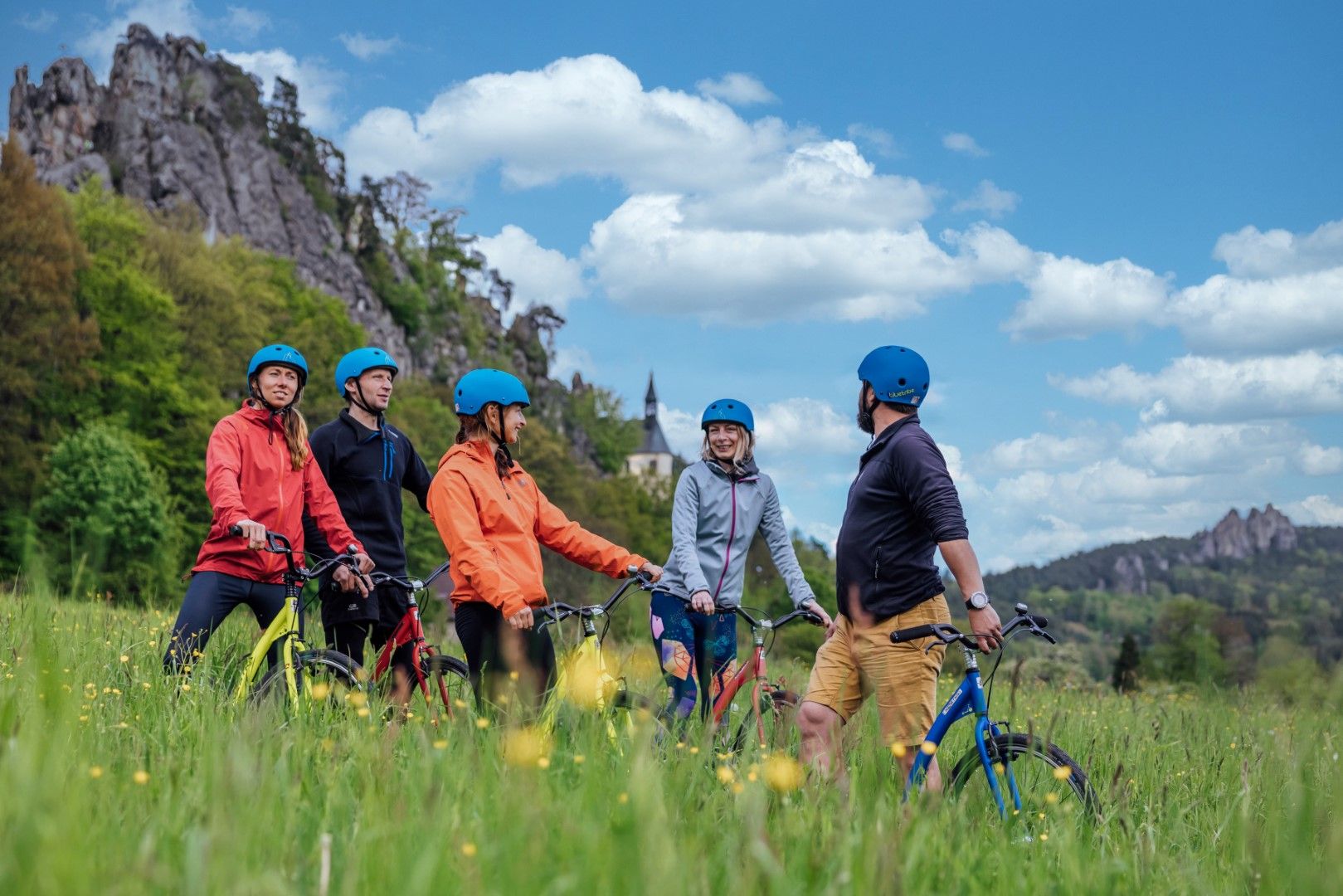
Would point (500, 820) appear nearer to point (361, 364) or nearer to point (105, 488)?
point (361, 364)

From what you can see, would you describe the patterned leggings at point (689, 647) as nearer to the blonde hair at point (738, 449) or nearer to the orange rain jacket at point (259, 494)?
the blonde hair at point (738, 449)

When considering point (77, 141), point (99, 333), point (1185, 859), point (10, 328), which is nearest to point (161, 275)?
point (99, 333)

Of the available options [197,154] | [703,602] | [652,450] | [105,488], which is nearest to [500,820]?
[703,602]

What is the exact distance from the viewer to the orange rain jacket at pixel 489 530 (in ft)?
16.0

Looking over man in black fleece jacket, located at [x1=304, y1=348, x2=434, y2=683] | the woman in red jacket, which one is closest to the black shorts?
man in black fleece jacket, located at [x1=304, y1=348, x2=434, y2=683]

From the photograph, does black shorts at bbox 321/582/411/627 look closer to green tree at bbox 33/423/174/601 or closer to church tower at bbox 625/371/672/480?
green tree at bbox 33/423/174/601

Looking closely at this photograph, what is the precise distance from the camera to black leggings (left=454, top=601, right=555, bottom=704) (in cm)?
491

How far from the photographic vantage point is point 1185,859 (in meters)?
3.74

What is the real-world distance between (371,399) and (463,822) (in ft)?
12.5

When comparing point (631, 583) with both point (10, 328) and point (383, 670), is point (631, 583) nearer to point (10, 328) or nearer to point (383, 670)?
point (383, 670)

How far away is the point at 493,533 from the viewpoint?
5164mm

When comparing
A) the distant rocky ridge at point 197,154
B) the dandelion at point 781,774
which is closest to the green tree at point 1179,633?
the distant rocky ridge at point 197,154

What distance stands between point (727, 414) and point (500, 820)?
3.58m

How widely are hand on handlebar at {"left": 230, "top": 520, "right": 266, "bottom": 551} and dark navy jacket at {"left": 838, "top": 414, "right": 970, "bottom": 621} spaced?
241cm
